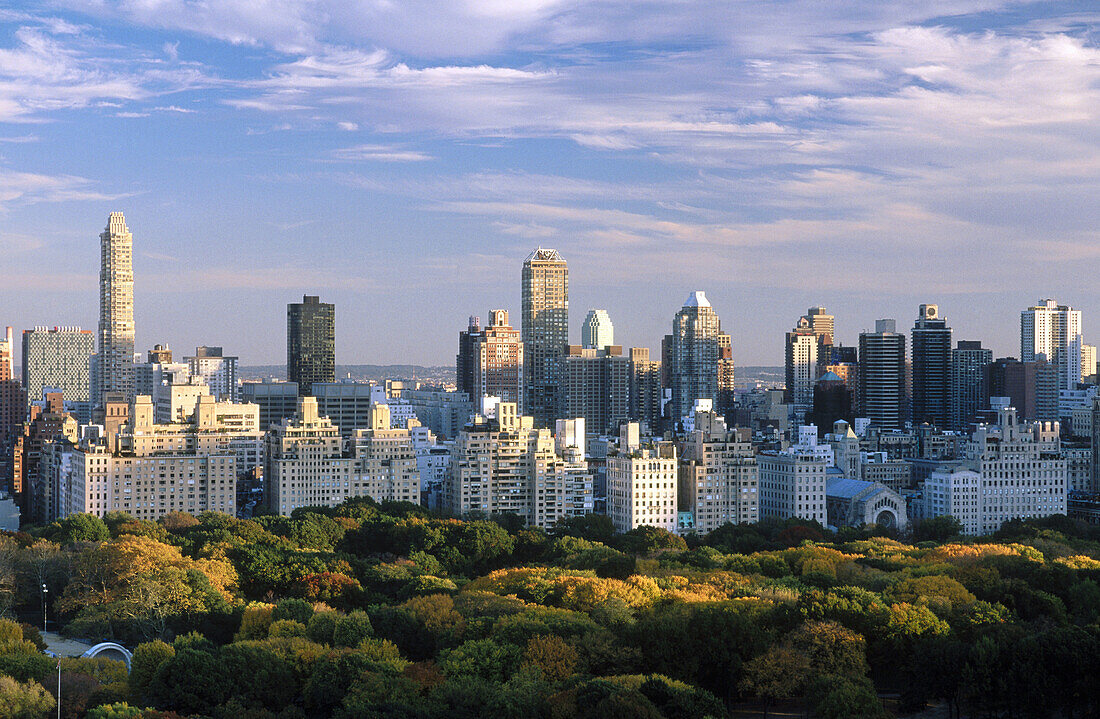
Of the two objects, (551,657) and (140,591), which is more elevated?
(140,591)

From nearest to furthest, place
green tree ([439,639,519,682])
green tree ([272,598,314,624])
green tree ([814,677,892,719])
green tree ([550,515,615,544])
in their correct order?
green tree ([814,677,892,719]), green tree ([439,639,519,682]), green tree ([272,598,314,624]), green tree ([550,515,615,544])

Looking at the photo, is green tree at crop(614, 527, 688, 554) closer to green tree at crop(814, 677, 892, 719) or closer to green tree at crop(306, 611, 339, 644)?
green tree at crop(306, 611, 339, 644)

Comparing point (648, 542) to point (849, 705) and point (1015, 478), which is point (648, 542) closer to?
point (849, 705)

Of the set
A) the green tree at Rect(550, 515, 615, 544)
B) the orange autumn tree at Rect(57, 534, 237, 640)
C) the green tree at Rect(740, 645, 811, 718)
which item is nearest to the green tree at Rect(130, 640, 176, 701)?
the orange autumn tree at Rect(57, 534, 237, 640)

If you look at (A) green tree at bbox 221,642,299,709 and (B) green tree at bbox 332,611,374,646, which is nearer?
(A) green tree at bbox 221,642,299,709

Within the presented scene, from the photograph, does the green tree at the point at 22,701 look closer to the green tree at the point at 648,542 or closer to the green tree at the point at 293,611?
the green tree at the point at 293,611

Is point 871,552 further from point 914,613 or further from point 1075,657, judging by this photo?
point 1075,657

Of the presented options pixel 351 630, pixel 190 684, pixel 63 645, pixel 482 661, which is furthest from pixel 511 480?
pixel 190 684

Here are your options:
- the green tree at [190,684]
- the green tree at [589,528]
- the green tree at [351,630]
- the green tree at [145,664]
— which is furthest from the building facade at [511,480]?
the green tree at [190,684]

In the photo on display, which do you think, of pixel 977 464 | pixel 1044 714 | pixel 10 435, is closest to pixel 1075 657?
pixel 1044 714

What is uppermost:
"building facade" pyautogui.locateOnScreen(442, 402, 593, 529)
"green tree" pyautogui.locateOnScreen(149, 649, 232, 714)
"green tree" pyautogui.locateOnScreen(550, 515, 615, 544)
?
"building facade" pyautogui.locateOnScreen(442, 402, 593, 529)

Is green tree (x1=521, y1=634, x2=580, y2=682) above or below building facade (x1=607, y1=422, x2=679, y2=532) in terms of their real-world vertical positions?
below
